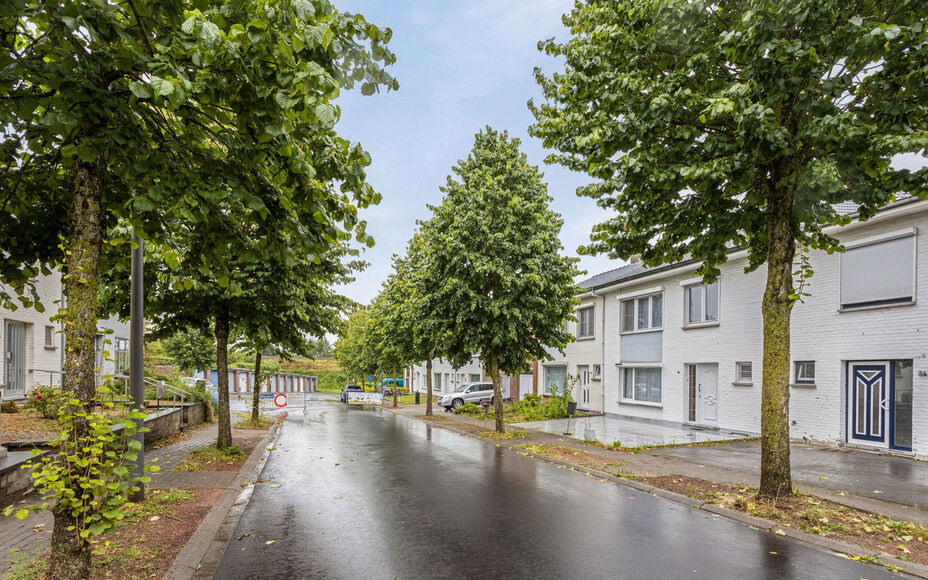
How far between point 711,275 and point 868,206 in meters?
2.45

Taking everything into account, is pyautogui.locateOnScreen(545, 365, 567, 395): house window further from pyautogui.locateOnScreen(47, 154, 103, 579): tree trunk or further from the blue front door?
pyautogui.locateOnScreen(47, 154, 103, 579): tree trunk

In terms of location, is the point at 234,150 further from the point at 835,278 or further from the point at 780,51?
the point at 835,278

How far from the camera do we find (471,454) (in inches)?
536

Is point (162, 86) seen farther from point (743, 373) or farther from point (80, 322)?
point (743, 373)

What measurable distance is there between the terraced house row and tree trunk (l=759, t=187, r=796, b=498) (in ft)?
1.75

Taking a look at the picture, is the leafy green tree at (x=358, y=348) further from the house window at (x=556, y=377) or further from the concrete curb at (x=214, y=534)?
the concrete curb at (x=214, y=534)

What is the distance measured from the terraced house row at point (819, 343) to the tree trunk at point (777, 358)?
0.53 meters

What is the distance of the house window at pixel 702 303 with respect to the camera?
61.2 ft

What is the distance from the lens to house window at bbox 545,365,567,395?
28781 mm

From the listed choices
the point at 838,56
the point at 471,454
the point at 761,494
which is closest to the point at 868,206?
the point at 838,56

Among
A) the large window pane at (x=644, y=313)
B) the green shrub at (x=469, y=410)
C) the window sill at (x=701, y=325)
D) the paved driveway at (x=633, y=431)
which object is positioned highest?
the large window pane at (x=644, y=313)

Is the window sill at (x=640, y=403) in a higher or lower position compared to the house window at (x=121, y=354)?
lower

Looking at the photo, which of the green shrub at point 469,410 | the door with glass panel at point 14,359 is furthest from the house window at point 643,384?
the door with glass panel at point 14,359

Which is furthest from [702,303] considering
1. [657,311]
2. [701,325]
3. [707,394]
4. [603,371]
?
[603,371]
